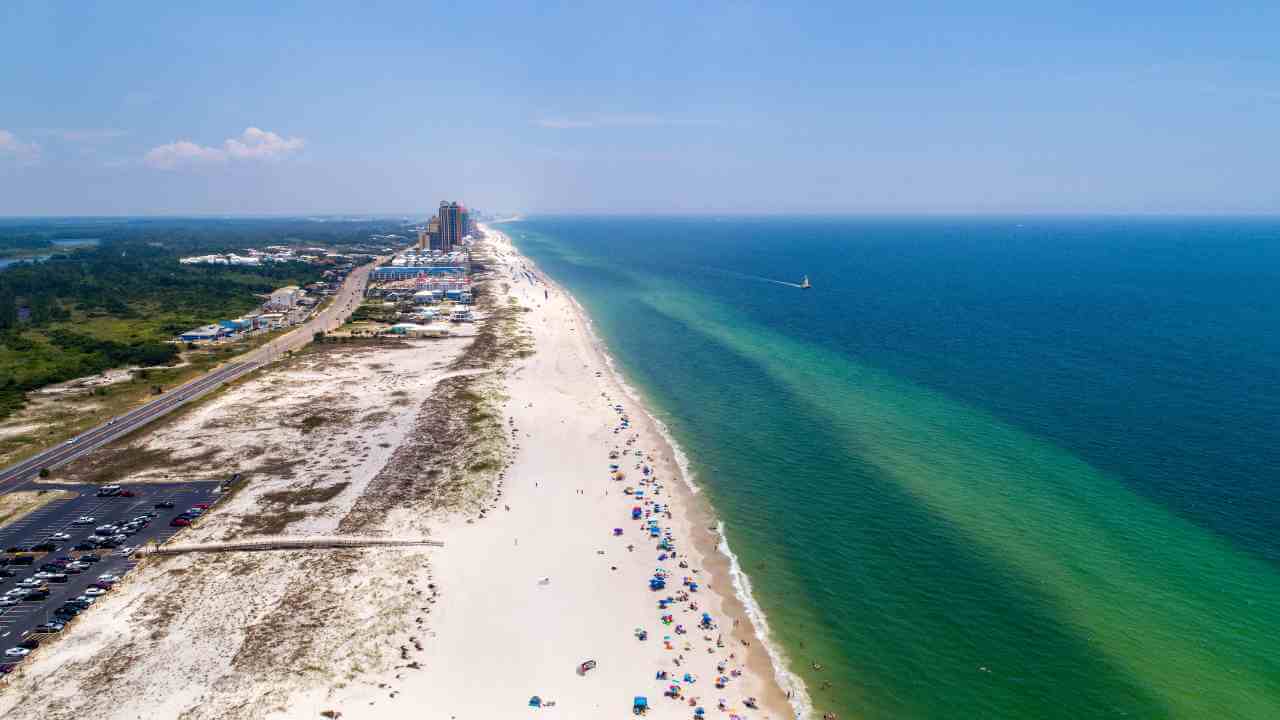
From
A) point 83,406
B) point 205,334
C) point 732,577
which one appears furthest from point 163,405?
point 732,577

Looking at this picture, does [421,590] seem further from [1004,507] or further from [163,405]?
[163,405]

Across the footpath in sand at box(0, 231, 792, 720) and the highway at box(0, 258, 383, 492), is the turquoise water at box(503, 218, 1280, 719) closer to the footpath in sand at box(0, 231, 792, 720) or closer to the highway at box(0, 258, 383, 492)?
the footpath in sand at box(0, 231, 792, 720)

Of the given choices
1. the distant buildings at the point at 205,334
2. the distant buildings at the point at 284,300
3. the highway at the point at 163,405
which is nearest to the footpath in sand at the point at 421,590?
the highway at the point at 163,405

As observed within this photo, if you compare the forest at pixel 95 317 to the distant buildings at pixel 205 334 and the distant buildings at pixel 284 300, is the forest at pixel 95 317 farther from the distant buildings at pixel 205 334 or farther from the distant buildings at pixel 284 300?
the distant buildings at pixel 284 300

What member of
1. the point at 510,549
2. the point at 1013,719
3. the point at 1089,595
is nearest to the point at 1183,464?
the point at 1089,595

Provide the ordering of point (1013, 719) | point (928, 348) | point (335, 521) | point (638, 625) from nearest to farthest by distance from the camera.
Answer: point (1013, 719) < point (638, 625) < point (335, 521) < point (928, 348)

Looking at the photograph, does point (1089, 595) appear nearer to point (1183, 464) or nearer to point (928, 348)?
point (1183, 464)
